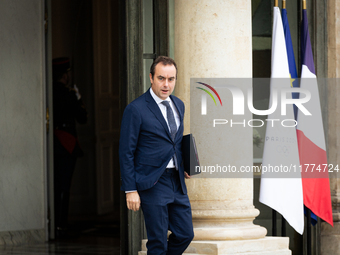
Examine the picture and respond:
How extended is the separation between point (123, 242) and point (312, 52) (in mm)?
2690

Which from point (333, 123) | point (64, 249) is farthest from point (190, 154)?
point (64, 249)

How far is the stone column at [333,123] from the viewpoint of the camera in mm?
5504

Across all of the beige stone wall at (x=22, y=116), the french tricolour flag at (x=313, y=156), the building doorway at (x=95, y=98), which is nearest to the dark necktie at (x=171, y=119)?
the french tricolour flag at (x=313, y=156)

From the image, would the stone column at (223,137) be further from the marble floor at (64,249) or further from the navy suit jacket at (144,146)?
→ the marble floor at (64,249)

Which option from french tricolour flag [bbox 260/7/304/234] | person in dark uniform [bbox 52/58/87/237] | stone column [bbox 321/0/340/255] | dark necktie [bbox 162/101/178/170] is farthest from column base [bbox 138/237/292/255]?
person in dark uniform [bbox 52/58/87/237]

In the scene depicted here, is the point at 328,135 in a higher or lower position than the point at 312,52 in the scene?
lower

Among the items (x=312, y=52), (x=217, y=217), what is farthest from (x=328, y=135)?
(x=217, y=217)

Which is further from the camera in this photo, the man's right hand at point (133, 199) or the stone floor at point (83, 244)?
the stone floor at point (83, 244)

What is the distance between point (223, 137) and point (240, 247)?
89 cm

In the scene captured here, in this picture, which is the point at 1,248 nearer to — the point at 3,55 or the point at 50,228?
the point at 50,228

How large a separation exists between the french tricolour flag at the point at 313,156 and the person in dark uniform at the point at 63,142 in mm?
3066

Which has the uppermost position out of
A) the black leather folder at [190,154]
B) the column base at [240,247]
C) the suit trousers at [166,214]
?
the black leather folder at [190,154]

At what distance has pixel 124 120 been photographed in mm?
3539

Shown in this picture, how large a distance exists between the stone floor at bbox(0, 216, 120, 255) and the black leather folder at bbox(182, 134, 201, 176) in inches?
85.5
